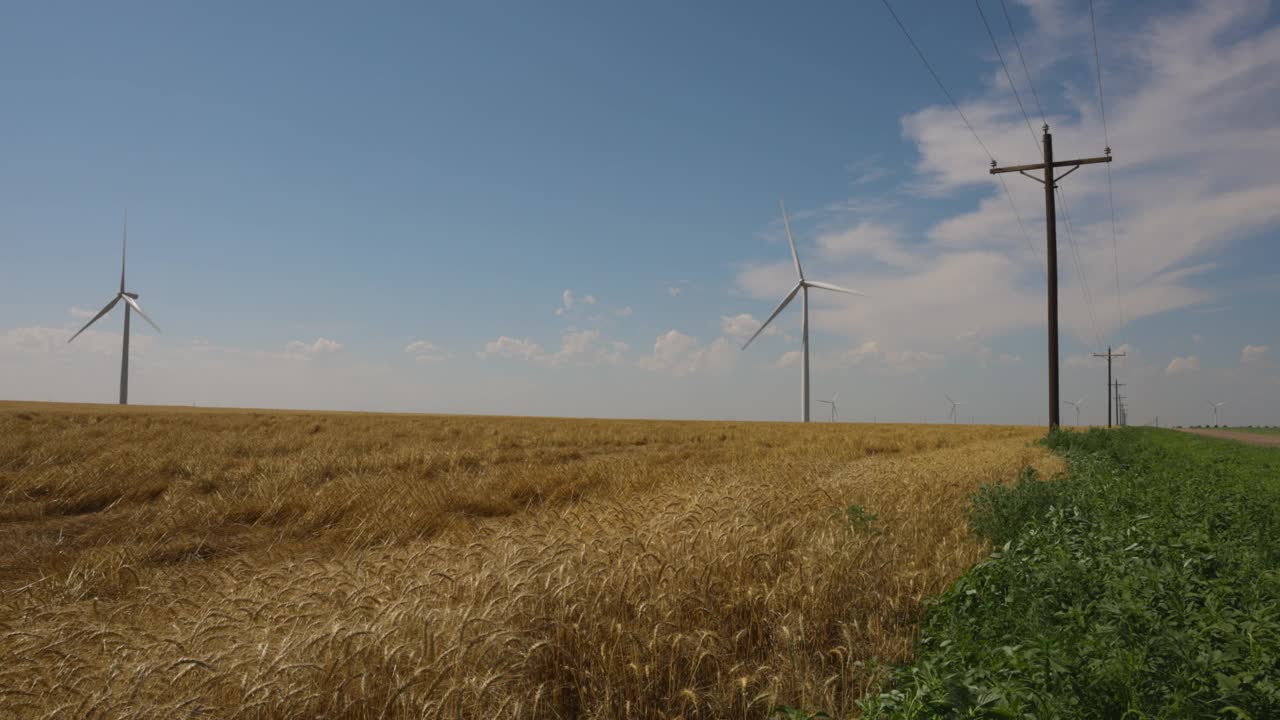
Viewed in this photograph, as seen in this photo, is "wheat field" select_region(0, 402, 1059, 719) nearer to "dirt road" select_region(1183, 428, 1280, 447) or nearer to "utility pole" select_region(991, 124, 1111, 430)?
"utility pole" select_region(991, 124, 1111, 430)

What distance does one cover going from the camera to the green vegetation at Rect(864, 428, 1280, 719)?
3.33m

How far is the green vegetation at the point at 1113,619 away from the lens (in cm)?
333

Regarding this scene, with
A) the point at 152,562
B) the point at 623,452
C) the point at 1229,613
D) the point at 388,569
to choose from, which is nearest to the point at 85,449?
the point at 152,562

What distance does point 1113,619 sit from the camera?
14.0ft

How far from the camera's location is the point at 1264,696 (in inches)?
126

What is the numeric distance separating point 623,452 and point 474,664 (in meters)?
22.0

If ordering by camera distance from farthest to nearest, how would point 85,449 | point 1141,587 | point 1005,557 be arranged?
point 85,449 < point 1005,557 < point 1141,587

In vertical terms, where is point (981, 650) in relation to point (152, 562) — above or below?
above

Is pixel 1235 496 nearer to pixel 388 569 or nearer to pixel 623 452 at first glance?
pixel 388 569

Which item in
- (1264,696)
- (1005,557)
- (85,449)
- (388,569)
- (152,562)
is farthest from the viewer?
(85,449)

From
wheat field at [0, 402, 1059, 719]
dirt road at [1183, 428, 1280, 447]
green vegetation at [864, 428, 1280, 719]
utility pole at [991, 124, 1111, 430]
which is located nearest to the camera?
green vegetation at [864, 428, 1280, 719]

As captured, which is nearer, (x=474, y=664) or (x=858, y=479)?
(x=474, y=664)

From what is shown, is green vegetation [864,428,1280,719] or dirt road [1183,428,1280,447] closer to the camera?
green vegetation [864,428,1280,719]

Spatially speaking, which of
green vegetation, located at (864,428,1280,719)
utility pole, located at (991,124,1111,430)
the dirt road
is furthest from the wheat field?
the dirt road
